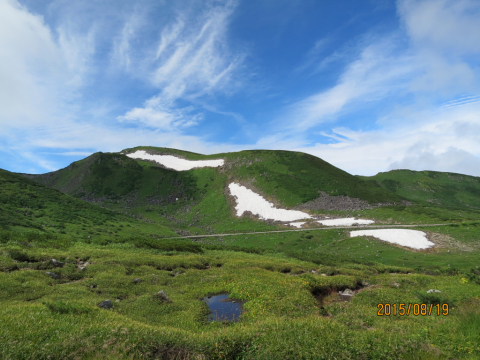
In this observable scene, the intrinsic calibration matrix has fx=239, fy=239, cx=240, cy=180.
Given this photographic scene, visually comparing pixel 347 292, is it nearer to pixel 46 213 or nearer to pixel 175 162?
pixel 46 213

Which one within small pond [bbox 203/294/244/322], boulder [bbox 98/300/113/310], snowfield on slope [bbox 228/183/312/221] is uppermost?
snowfield on slope [bbox 228/183/312/221]

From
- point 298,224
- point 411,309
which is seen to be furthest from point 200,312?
point 298,224

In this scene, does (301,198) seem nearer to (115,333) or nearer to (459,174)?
(115,333)

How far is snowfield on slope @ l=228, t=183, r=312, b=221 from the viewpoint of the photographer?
2342 inches

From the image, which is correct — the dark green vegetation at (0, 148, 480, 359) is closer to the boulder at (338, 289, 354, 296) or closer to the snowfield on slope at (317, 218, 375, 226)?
the boulder at (338, 289, 354, 296)

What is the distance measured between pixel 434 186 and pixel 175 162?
132 metres

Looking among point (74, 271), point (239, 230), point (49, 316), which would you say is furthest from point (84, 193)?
point (49, 316)

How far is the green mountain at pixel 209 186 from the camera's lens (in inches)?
2571

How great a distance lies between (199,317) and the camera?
12.3 metres

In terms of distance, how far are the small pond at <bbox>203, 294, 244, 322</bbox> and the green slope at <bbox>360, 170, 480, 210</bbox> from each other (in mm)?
116131

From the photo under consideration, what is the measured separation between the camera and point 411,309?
13828mm

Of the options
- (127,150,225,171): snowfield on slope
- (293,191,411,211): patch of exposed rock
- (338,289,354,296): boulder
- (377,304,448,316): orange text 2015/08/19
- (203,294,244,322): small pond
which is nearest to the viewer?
(203,294,244,322): small pond

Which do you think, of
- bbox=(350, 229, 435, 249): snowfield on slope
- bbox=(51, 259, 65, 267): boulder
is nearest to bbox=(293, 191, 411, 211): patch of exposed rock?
bbox=(350, 229, 435, 249): snowfield on slope

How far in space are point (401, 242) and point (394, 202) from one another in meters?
30.1
